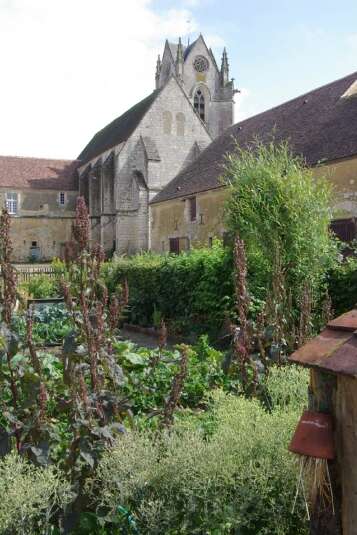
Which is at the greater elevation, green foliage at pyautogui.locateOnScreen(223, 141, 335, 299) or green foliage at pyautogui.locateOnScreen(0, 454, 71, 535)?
green foliage at pyautogui.locateOnScreen(223, 141, 335, 299)

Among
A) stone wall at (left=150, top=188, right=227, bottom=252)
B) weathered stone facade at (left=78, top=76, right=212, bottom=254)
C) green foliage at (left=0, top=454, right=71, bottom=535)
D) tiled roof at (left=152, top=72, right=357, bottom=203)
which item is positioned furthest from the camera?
weathered stone facade at (left=78, top=76, right=212, bottom=254)

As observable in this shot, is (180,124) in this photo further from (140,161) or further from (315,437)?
(315,437)

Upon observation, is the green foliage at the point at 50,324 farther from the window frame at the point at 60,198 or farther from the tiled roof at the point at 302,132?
the window frame at the point at 60,198

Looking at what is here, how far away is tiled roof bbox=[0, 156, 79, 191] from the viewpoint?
140 feet

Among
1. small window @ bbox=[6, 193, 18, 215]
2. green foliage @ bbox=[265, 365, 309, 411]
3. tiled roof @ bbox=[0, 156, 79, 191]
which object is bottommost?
green foliage @ bbox=[265, 365, 309, 411]

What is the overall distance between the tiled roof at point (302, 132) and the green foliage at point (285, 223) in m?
4.45

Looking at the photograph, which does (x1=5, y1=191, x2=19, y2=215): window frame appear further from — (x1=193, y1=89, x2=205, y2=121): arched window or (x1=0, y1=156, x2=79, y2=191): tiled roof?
(x1=193, y1=89, x2=205, y2=121): arched window

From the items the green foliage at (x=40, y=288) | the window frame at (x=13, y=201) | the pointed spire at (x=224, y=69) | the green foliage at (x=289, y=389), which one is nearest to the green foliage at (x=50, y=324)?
the green foliage at (x=40, y=288)

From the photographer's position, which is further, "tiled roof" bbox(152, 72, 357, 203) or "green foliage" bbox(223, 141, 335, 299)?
"tiled roof" bbox(152, 72, 357, 203)

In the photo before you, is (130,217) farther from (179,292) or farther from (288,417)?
(288,417)

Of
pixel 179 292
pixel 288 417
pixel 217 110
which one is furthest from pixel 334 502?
pixel 217 110

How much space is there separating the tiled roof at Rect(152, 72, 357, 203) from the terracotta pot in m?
12.4

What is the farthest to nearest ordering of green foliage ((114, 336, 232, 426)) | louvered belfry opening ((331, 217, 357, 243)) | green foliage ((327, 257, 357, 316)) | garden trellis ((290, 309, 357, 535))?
louvered belfry opening ((331, 217, 357, 243)) → green foliage ((327, 257, 357, 316)) → green foliage ((114, 336, 232, 426)) → garden trellis ((290, 309, 357, 535))

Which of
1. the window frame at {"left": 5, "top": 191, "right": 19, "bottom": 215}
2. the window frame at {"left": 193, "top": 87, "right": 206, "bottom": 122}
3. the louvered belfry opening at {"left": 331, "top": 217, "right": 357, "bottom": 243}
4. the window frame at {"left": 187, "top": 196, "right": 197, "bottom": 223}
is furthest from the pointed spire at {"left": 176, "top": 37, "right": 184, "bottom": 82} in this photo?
the louvered belfry opening at {"left": 331, "top": 217, "right": 357, "bottom": 243}
